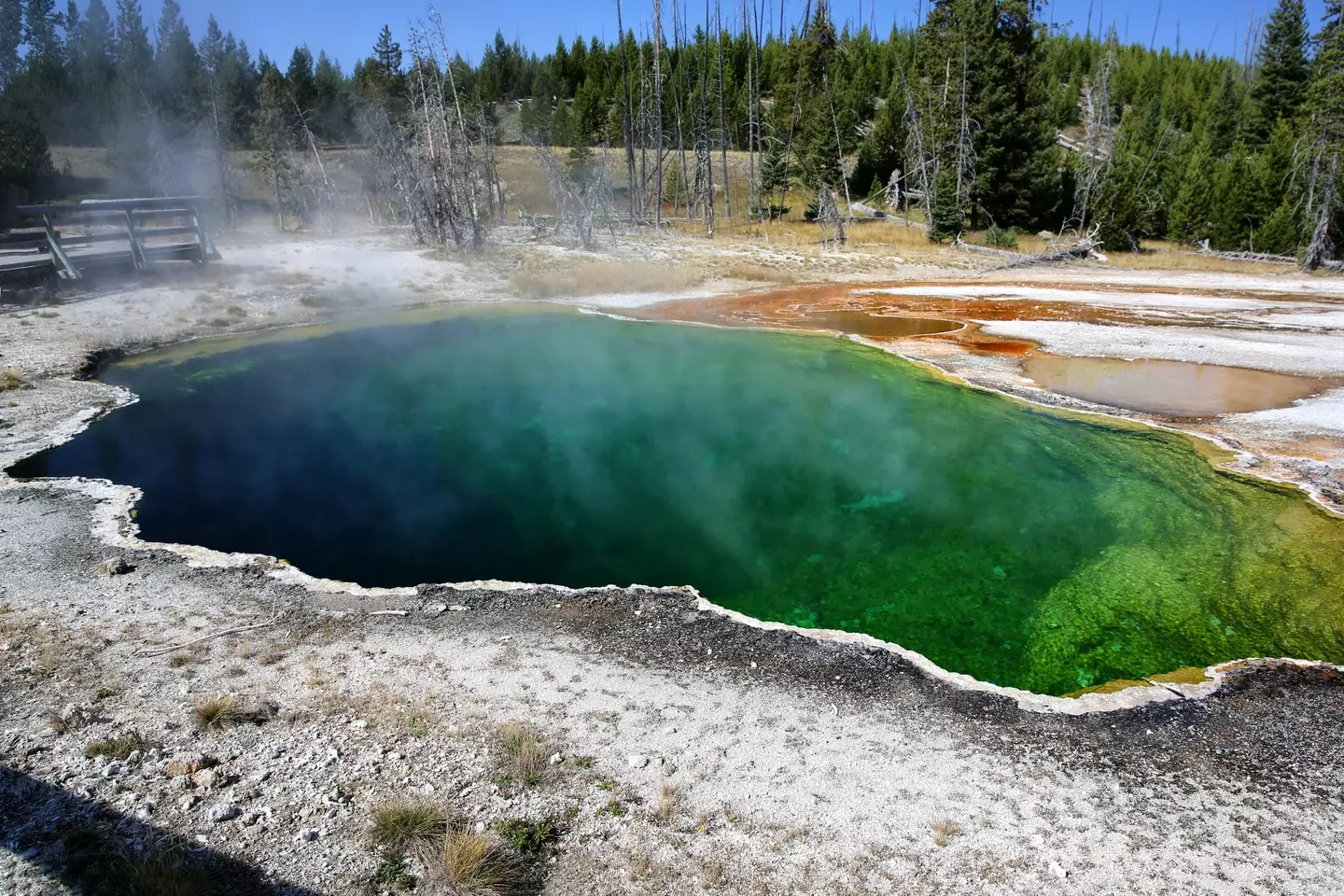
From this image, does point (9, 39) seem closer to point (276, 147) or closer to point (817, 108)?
point (276, 147)

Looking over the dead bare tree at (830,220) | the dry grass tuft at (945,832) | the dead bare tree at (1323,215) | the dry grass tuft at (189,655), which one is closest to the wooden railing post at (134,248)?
the dry grass tuft at (189,655)

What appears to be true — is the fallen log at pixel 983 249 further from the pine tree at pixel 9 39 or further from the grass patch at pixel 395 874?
the pine tree at pixel 9 39

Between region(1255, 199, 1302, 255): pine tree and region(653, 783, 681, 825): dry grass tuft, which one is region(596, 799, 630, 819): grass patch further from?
region(1255, 199, 1302, 255): pine tree

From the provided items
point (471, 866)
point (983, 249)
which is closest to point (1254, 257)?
point (983, 249)

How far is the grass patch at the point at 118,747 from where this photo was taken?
12.2 feet

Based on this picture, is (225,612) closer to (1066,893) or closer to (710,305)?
(1066,893)

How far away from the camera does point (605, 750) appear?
4.09m

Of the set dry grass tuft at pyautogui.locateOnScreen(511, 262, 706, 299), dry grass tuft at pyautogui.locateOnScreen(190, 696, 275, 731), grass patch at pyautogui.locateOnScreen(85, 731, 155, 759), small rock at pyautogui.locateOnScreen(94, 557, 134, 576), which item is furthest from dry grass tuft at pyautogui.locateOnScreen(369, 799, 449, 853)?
dry grass tuft at pyautogui.locateOnScreen(511, 262, 706, 299)

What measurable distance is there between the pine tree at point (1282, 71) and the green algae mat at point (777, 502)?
37958 millimetres

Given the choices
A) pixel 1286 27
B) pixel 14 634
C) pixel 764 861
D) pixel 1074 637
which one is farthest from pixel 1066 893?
pixel 1286 27

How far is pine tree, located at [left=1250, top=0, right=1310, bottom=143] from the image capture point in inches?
1420

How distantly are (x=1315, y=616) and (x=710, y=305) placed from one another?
1427 cm

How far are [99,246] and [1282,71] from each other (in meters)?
50.1

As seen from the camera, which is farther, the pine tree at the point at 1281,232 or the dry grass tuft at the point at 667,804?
the pine tree at the point at 1281,232
